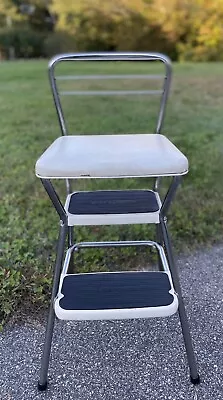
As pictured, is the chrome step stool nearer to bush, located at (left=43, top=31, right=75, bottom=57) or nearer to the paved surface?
the paved surface

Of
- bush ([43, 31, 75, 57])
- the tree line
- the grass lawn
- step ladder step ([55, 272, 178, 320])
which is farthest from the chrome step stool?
bush ([43, 31, 75, 57])

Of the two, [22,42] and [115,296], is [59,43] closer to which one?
[22,42]

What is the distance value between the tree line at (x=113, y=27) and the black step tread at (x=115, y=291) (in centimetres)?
1242

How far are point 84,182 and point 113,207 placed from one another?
1.26m

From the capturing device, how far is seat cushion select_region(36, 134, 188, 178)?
3.66 ft

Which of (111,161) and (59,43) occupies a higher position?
(111,161)

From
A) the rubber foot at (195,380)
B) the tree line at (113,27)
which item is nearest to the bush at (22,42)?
the tree line at (113,27)

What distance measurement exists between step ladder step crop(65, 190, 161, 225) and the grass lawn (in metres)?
0.37

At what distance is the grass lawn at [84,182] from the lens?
192cm

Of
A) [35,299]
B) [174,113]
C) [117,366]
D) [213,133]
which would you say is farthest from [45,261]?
[174,113]

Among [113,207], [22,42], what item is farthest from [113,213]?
[22,42]

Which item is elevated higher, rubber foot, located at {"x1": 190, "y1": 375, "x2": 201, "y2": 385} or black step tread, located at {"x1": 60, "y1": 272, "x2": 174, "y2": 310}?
black step tread, located at {"x1": 60, "y1": 272, "x2": 174, "y2": 310}

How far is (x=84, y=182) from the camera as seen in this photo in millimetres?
2830

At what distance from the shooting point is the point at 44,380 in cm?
132
